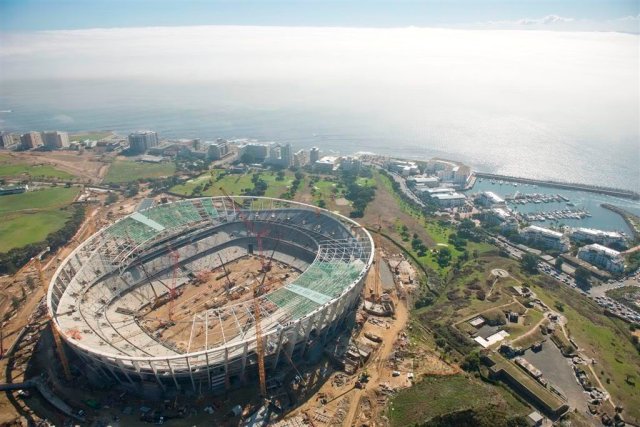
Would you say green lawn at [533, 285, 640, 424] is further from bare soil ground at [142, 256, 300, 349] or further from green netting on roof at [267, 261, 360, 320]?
bare soil ground at [142, 256, 300, 349]

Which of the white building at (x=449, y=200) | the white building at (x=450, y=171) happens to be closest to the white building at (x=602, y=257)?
the white building at (x=449, y=200)

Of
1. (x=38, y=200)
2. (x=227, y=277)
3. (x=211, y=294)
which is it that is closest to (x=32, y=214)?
(x=38, y=200)

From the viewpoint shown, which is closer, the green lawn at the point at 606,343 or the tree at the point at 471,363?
the green lawn at the point at 606,343

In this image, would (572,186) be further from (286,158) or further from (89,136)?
(89,136)

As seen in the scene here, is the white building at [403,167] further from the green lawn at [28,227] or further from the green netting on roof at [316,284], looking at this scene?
the green lawn at [28,227]

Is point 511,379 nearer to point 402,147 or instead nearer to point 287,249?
point 287,249

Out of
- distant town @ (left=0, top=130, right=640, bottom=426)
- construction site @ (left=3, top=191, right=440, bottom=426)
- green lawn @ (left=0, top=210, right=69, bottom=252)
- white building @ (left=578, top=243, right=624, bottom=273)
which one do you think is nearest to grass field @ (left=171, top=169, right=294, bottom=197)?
distant town @ (left=0, top=130, right=640, bottom=426)
